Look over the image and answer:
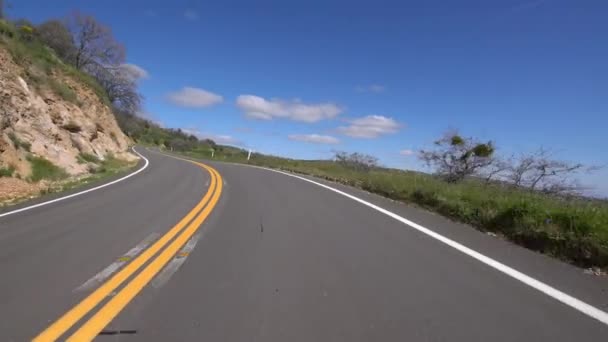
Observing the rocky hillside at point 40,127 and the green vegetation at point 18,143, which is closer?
the rocky hillside at point 40,127

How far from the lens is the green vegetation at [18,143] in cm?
1335

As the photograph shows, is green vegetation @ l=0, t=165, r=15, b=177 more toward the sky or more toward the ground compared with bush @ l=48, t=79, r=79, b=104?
more toward the ground

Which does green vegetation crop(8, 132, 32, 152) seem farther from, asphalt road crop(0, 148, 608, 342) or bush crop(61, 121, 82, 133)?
asphalt road crop(0, 148, 608, 342)

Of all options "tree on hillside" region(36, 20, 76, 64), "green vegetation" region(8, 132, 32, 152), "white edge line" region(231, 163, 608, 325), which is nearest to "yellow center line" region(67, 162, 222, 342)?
"white edge line" region(231, 163, 608, 325)

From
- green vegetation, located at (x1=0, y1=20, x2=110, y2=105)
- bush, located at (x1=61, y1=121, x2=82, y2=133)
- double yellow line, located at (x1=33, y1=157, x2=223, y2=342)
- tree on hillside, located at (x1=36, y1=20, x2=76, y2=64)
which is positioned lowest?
double yellow line, located at (x1=33, y1=157, x2=223, y2=342)

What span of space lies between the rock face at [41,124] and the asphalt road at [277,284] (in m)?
8.73

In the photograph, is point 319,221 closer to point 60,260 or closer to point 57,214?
point 60,260

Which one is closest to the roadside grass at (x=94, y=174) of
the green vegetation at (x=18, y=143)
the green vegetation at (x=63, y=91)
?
the green vegetation at (x=18, y=143)

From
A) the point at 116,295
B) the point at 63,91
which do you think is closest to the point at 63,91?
the point at 63,91

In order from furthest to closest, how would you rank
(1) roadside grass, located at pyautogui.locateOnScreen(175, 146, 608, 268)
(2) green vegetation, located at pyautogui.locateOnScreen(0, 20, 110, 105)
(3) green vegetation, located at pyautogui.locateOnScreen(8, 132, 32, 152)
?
(2) green vegetation, located at pyautogui.locateOnScreen(0, 20, 110, 105), (3) green vegetation, located at pyautogui.locateOnScreen(8, 132, 32, 152), (1) roadside grass, located at pyautogui.locateOnScreen(175, 146, 608, 268)

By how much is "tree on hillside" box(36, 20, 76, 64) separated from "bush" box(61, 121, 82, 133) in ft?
47.0

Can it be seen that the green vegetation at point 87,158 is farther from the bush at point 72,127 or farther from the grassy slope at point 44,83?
the bush at point 72,127

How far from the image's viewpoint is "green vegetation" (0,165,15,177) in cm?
1160

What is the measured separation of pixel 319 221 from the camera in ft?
22.5
